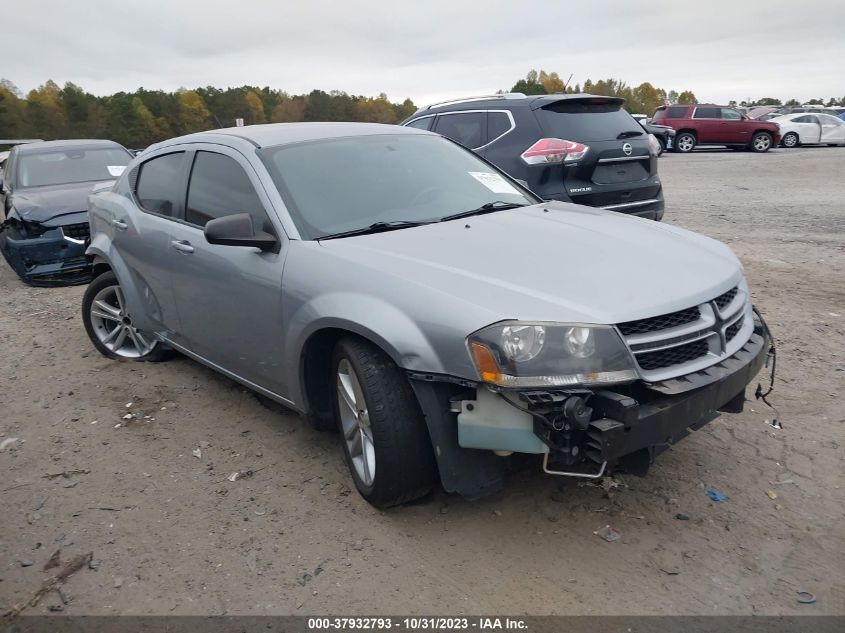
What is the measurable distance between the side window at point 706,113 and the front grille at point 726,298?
85.6 feet

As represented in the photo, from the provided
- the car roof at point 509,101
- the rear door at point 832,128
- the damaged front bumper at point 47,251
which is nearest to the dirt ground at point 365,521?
the car roof at point 509,101

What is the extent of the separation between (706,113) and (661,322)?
26854 millimetres

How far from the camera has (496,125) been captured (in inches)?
282

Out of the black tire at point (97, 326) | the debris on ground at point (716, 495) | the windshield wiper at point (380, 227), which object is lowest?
the debris on ground at point (716, 495)

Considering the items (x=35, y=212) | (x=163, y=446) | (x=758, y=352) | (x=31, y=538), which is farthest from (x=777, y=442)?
(x=35, y=212)

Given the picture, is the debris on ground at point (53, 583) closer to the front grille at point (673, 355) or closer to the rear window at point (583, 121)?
the front grille at point (673, 355)

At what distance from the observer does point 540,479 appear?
11.2 feet

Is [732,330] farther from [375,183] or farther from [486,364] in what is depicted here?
[375,183]

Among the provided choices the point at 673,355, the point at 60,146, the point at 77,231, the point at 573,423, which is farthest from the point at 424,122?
the point at 573,423

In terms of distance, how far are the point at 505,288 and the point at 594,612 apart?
1.24m

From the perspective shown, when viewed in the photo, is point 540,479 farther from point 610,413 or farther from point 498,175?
point 498,175

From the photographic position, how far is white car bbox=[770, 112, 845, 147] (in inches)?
1089

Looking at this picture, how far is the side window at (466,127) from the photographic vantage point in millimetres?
7344

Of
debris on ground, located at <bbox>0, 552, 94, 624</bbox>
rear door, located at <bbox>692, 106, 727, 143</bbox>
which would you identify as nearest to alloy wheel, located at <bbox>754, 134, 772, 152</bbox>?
rear door, located at <bbox>692, 106, 727, 143</bbox>
